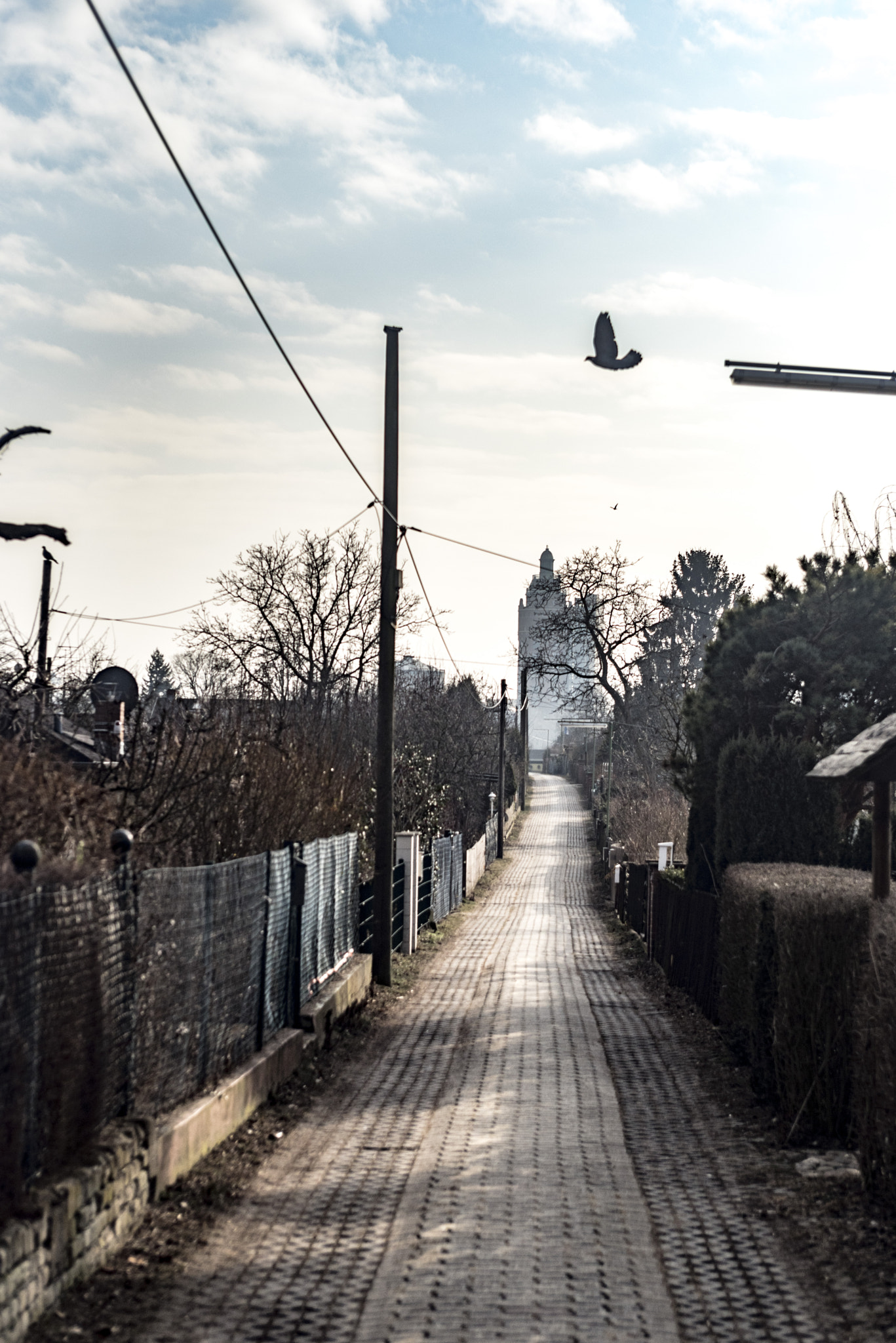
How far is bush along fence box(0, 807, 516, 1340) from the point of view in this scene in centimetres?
478

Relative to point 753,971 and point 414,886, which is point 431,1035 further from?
point 414,886

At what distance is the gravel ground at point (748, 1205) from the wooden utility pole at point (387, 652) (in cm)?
478

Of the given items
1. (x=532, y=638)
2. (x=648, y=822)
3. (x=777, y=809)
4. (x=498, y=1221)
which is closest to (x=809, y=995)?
(x=498, y=1221)

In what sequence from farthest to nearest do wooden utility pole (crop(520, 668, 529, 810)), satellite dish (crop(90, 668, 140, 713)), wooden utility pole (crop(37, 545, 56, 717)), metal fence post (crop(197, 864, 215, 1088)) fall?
1. wooden utility pole (crop(520, 668, 529, 810))
2. satellite dish (crop(90, 668, 140, 713))
3. wooden utility pole (crop(37, 545, 56, 717))
4. metal fence post (crop(197, 864, 215, 1088))

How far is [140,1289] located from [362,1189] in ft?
6.47

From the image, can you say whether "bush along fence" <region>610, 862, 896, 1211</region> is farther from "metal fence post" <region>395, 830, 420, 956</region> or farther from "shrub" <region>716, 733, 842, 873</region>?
"metal fence post" <region>395, 830, 420, 956</region>

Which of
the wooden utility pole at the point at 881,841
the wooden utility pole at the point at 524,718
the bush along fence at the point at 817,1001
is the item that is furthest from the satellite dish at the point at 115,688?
the wooden utility pole at the point at 524,718

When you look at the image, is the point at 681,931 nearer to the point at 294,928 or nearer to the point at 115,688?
the point at 294,928

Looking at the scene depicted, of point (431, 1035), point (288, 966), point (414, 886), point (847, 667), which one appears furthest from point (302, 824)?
point (847, 667)

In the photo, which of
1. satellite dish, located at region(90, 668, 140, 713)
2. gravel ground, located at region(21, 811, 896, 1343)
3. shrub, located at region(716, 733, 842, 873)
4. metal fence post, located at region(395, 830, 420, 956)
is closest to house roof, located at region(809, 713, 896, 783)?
gravel ground, located at region(21, 811, 896, 1343)

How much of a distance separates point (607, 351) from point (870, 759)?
350cm

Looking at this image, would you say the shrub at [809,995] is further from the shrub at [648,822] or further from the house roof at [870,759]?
the shrub at [648,822]

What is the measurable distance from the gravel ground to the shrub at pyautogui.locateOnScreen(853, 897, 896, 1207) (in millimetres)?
222

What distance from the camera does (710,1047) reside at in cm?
1227
